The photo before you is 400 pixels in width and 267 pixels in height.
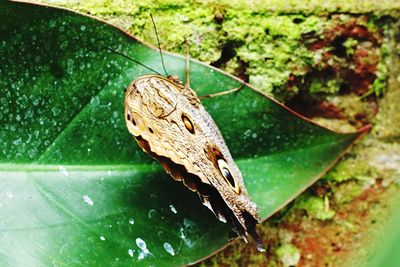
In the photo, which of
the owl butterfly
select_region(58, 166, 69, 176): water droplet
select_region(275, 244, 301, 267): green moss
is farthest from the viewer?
select_region(275, 244, 301, 267): green moss

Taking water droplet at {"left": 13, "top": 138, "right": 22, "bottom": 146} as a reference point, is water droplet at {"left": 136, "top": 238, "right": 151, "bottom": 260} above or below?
below

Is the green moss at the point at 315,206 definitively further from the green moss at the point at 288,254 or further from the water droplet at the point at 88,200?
the water droplet at the point at 88,200

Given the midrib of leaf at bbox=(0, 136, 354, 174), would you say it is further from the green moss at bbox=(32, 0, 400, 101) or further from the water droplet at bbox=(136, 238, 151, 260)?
the green moss at bbox=(32, 0, 400, 101)

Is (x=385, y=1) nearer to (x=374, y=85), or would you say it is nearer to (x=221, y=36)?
(x=374, y=85)

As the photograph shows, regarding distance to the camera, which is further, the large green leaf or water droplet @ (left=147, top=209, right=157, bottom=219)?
water droplet @ (left=147, top=209, right=157, bottom=219)

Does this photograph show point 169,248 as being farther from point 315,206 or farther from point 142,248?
point 315,206

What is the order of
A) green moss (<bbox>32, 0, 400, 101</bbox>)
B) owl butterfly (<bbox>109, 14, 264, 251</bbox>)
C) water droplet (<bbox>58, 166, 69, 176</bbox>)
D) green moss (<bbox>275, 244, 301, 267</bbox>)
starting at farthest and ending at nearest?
green moss (<bbox>275, 244, 301, 267</bbox>)
green moss (<bbox>32, 0, 400, 101</bbox>)
water droplet (<bbox>58, 166, 69, 176</bbox>)
owl butterfly (<bbox>109, 14, 264, 251</bbox>)

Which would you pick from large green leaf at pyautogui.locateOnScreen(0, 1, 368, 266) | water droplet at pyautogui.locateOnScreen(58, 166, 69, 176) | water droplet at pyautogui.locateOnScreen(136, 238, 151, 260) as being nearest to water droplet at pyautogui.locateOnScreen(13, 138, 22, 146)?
large green leaf at pyautogui.locateOnScreen(0, 1, 368, 266)
